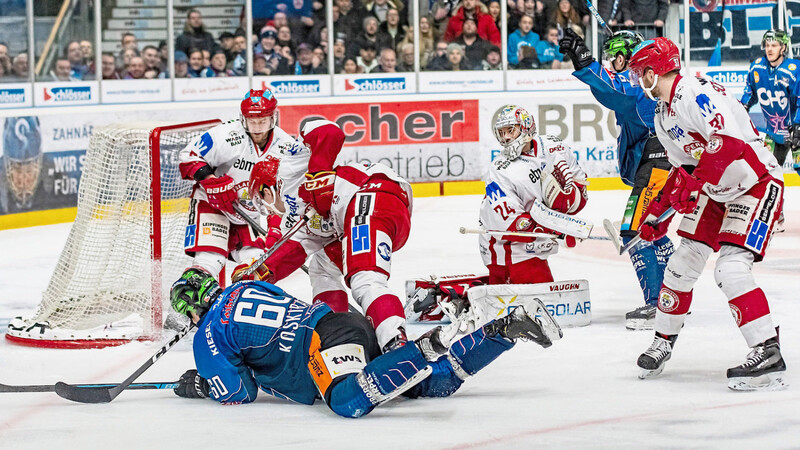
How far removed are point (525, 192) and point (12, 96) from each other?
5277 mm

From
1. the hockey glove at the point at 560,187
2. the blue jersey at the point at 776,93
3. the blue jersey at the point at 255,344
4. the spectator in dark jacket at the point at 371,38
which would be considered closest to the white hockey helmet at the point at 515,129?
the hockey glove at the point at 560,187

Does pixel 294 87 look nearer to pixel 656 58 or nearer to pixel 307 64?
pixel 307 64

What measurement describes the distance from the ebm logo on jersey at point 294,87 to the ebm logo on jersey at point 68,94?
150 cm

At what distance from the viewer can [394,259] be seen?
22.7 feet

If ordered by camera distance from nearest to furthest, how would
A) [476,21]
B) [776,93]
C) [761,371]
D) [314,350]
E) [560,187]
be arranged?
[314,350] → [761,371] → [560,187] → [776,93] → [476,21]

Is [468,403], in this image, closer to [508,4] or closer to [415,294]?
[415,294]

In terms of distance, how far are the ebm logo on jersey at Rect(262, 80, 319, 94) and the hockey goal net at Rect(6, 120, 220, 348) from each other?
4.66 m

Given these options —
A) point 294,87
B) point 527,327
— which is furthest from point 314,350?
point 294,87

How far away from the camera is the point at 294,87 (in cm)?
1016

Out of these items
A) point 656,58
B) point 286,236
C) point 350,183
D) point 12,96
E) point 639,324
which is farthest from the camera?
point 12,96

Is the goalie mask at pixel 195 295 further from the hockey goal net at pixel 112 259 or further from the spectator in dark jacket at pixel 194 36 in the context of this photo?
the spectator in dark jacket at pixel 194 36

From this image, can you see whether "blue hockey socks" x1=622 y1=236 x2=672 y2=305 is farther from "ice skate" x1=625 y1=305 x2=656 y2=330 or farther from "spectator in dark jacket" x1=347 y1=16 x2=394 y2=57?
"spectator in dark jacket" x1=347 y1=16 x2=394 y2=57

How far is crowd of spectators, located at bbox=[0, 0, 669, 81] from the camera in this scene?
10.1 meters

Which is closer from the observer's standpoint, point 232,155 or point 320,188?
point 320,188
